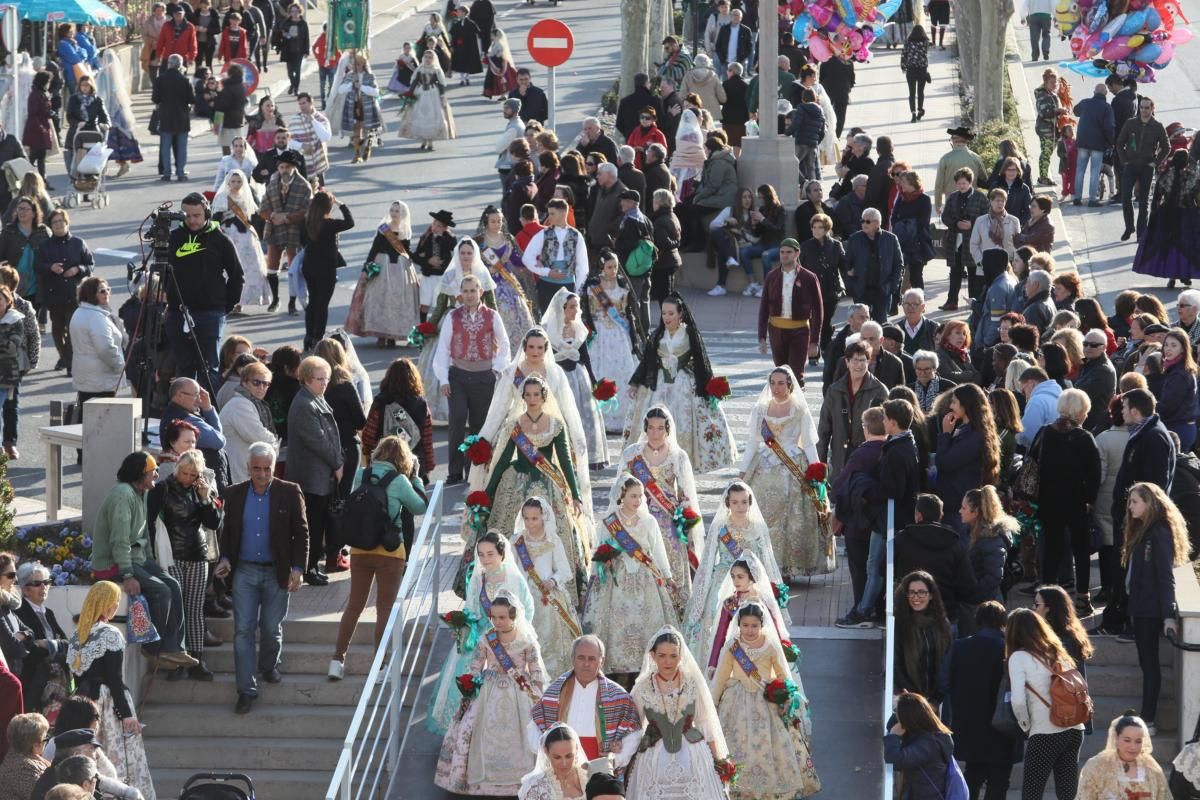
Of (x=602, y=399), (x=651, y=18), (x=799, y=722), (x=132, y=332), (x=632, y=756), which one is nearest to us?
(x=632, y=756)

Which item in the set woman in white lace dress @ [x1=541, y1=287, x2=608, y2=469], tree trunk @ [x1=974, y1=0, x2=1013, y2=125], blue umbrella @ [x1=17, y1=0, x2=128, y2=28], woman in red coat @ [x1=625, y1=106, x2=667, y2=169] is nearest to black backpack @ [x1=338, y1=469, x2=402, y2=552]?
woman in white lace dress @ [x1=541, y1=287, x2=608, y2=469]

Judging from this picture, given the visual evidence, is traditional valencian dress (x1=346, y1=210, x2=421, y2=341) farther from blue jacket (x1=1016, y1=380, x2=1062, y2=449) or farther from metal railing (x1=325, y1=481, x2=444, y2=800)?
blue jacket (x1=1016, y1=380, x2=1062, y2=449)

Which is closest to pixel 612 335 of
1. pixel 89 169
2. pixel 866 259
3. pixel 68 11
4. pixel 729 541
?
pixel 866 259

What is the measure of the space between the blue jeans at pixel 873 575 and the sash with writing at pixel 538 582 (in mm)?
2037

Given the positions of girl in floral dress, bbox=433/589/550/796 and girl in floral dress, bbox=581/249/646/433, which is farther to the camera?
girl in floral dress, bbox=581/249/646/433

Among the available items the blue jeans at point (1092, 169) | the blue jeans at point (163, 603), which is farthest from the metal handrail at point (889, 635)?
the blue jeans at point (1092, 169)

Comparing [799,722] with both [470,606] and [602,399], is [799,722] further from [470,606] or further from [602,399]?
[602,399]

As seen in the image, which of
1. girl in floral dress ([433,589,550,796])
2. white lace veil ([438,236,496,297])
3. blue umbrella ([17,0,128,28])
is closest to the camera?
girl in floral dress ([433,589,550,796])

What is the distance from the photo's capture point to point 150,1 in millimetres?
41344

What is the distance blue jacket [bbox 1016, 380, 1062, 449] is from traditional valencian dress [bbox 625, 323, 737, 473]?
2.82 m

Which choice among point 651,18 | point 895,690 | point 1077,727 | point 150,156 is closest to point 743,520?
point 895,690

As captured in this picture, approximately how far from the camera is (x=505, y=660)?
13.5 m

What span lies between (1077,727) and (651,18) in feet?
92.4

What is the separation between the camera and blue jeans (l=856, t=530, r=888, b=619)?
Answer: 15461 mm
